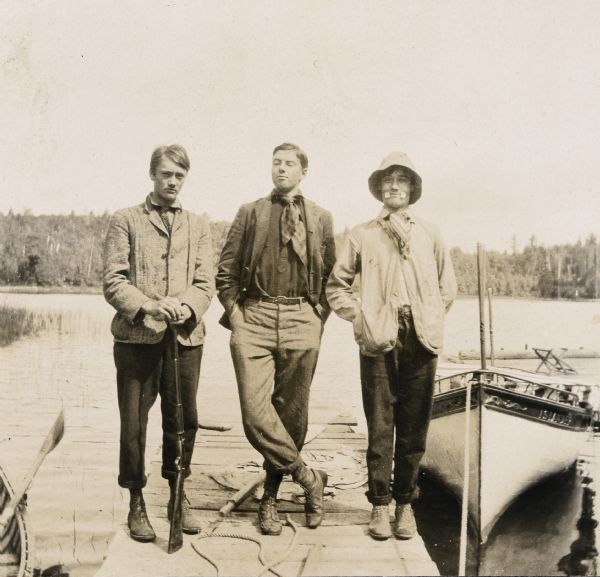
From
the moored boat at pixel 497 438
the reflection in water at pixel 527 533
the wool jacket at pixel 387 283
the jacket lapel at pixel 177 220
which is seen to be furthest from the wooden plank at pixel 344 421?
the jacket lapel at pixel 177 220

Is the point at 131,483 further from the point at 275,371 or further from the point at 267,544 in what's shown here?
the point at 275,371

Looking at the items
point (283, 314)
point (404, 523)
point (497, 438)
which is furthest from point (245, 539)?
point (497, 438)

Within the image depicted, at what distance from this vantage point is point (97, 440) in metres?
8.61

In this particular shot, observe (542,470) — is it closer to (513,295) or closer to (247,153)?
(513,295)

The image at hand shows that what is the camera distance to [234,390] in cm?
Answer: 1073

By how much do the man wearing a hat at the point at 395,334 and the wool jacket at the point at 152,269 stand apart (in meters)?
0.78

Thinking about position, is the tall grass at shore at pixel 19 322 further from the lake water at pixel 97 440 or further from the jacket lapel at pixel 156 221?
the jacket lapel at pixel 156 221

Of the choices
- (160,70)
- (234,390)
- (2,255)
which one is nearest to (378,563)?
(160,70)

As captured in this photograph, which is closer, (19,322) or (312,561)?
(312,561)

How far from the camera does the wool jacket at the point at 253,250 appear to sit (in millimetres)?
3553

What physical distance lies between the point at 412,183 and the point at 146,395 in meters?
2.01

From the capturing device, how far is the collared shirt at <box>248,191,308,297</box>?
3.54 metres

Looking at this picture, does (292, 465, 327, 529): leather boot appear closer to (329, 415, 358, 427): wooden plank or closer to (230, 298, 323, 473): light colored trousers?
(230, 298, 323, 473): light colored trousers

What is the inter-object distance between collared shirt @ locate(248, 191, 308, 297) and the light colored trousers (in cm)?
8
